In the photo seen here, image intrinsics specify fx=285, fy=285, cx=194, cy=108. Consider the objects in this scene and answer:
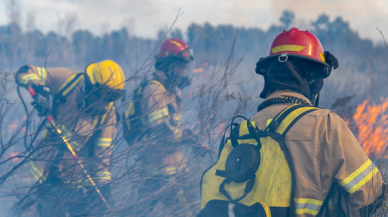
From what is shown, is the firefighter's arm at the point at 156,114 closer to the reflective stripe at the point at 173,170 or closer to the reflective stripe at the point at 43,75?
the reflective stripe at the point at 173,170

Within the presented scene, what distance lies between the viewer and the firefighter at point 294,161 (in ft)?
4.90

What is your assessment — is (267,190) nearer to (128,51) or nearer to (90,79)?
(90,79)

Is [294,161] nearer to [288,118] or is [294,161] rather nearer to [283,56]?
[288,118]

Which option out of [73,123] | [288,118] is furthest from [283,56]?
[73,123]

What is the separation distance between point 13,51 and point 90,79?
29.2 meters

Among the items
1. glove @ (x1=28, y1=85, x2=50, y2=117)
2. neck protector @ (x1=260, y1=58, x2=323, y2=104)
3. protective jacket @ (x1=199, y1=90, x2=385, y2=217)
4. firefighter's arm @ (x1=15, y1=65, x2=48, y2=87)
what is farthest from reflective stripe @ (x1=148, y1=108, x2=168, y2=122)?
protective jacket @ (x1=199, y1=90, x2=385, y2=217)

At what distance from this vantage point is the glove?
3484mm

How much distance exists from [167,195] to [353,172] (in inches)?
111

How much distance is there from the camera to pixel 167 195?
153 inches

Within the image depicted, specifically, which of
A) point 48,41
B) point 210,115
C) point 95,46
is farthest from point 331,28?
point 48,41

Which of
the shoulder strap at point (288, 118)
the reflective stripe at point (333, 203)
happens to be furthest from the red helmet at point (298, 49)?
the reflective stripe at point (333, 203)

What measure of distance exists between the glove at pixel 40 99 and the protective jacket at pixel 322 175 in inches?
113

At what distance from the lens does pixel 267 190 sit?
1579 millimetres

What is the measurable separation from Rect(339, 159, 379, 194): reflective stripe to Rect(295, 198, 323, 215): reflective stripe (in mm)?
159
